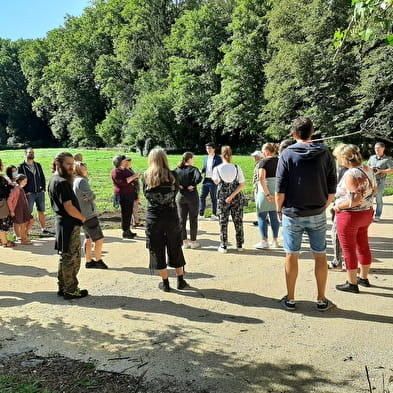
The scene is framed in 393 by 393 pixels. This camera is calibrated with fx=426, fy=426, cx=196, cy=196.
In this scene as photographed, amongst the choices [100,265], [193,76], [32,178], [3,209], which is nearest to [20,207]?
[3,209]

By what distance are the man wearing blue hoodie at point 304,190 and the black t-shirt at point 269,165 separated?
8.53 feet

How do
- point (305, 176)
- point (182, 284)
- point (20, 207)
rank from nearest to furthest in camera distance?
point (305, 176)
point (182, 284)
point (20, 207)

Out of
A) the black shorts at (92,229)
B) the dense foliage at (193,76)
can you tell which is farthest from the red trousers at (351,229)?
the dense foliage at (193,76)

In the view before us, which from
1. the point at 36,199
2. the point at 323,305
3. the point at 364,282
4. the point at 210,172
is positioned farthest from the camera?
the point at 210,172

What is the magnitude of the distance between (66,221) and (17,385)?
2192 millimetres

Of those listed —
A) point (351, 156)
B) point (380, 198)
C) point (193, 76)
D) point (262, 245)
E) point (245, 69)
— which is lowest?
point (262, 245)

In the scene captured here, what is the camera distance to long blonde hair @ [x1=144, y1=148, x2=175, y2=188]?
206 inches

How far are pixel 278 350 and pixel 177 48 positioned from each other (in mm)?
43794

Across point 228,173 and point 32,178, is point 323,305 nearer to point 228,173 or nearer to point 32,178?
point 228,173

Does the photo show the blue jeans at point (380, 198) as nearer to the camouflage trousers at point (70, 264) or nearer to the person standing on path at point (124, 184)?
the person standing on path at point (124, 184)

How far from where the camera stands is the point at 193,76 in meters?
41.7

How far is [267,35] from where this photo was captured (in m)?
36.4

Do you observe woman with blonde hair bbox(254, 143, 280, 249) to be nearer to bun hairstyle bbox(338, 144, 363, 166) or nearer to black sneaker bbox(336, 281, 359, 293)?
bun hairstyle bbox(338, 144, 363, 166)

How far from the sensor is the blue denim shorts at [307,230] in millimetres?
4512
